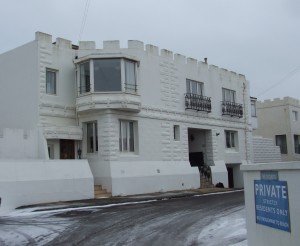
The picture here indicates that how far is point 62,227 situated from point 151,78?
16154 millimetres

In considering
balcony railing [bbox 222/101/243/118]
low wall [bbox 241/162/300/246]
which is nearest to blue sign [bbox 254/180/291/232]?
low wall [bbox 241/162/300/246]

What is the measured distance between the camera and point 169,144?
27.6m

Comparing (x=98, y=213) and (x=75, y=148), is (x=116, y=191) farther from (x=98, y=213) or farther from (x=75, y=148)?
(x=98, y=213)

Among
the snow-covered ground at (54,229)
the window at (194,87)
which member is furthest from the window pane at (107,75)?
the snow-covered ground at (54,229)

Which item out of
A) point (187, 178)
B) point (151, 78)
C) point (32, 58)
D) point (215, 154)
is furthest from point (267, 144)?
point (32, 58)

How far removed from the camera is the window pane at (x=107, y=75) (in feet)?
78.6

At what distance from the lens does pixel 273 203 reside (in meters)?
6.86

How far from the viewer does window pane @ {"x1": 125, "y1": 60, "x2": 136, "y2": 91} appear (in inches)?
968

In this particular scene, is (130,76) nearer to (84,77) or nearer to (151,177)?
(84,77)

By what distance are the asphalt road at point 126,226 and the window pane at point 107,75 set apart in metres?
9.19

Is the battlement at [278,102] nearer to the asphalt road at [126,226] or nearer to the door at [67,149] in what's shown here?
the door at [67,149]

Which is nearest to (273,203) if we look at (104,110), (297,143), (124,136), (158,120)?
(104,110)

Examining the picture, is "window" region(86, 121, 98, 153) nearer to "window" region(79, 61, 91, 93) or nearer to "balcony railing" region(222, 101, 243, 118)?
"window" region(79, 61, 91, 93)

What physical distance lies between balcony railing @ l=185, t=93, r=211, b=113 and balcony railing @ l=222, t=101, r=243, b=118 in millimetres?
2331
